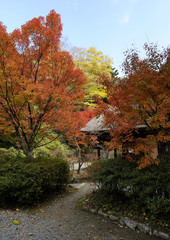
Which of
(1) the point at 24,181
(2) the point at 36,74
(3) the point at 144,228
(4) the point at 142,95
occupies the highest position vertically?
(2) the point at 36,74

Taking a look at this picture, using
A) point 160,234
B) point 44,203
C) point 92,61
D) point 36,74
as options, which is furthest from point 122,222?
point 92,61

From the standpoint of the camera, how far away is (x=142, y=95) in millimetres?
3861

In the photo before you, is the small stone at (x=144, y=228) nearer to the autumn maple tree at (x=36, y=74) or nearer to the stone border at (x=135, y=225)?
the stone border at (x=135, y=225)

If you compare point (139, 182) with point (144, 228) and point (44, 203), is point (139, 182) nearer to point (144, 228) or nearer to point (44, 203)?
point (144, 228)

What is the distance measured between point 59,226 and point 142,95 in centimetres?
365

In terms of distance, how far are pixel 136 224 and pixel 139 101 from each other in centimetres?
277

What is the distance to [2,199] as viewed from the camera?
426cm

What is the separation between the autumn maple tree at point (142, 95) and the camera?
11.9 feet

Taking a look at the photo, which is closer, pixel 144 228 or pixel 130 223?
pixel 144 228

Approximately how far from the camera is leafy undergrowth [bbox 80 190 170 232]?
123 inches

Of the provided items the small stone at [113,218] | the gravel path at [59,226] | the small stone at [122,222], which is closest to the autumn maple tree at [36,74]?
the gravel path at [59,226]

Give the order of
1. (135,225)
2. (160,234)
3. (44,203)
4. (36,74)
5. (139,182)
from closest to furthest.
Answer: (160,234) → (135,225) → (139,182) → (44,203) → (36,74)

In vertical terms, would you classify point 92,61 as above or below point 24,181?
above

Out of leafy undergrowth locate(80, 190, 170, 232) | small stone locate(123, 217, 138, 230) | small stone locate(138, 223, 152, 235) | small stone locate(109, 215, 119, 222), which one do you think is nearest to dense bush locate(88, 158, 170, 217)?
leafy undergrowth locate(80, 190, 170, 232)
